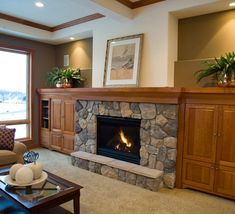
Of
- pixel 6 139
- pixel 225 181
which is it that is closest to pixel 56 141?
pixel 6 139

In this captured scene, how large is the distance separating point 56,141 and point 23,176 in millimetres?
3165

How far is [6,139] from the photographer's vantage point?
11.8ft

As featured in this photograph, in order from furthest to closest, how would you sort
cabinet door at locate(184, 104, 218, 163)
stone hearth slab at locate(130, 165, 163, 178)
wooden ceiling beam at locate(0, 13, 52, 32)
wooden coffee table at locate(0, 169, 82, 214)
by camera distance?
wooden ceiling beam at locate(0, 13, 52, 32) → stone hearth slab at locate(130, 165, 163, 178) → cabinet door at locate(184, 104, 218, 163) → wooden coffee table at locate(0, 169, 82, 214)

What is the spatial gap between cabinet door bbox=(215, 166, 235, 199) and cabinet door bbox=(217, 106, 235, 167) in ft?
0.27

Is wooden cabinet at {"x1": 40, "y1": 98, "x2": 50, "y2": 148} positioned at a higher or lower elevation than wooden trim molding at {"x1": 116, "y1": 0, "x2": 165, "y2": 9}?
lower

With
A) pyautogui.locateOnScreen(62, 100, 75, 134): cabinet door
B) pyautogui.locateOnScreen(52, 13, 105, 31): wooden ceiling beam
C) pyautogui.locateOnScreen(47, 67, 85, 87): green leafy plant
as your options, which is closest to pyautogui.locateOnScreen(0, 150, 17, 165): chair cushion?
pyautogui.locateOnScreen(62, 100, 75, 134): cabinet door

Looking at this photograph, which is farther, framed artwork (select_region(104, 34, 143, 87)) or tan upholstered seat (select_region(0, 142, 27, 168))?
framed artwork (select_region(104, 34, 143, 87))

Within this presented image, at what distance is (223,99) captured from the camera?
300 centimetres

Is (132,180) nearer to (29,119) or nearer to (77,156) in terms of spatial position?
(77,156)

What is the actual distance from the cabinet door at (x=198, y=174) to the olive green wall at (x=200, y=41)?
125cm

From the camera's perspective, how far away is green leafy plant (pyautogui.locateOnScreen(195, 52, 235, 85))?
117 inches

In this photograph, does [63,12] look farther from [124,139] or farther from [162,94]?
[124,139]

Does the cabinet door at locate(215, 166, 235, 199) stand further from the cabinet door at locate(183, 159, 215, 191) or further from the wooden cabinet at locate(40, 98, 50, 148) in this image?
the wooden cabinet at locate(40, 98, 50, 148)

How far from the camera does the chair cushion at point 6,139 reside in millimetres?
3564
